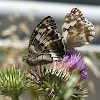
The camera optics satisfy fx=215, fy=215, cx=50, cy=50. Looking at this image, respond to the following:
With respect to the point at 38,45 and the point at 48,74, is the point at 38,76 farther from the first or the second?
the point at 38,45

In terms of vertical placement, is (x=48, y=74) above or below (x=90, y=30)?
below

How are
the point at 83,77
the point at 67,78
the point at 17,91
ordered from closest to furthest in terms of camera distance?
1. the point at 17,91
2. the point at 67,78
3. the point at 83,77

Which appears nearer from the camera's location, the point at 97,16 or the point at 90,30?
the point at 90,30

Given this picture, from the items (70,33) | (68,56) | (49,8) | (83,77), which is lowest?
(83,77)

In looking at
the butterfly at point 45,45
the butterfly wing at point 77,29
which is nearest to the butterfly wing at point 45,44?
the butterfly at point 45,45

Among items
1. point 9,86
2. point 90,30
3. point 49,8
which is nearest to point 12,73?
point 9,86

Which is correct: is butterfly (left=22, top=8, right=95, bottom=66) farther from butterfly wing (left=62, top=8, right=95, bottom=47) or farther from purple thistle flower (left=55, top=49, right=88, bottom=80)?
butterfly wing (left=62, top=8, right=95, bottom=47)

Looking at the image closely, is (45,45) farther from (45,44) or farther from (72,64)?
(72,64)

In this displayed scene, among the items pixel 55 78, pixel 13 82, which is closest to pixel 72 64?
pixel 55 78
